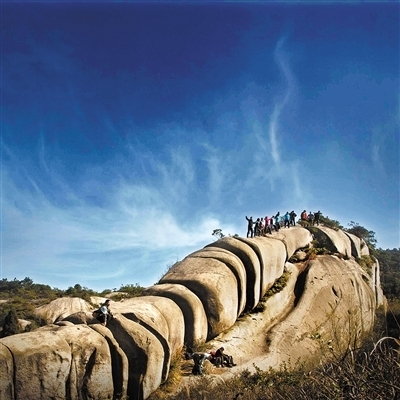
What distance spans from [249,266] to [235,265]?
112cm

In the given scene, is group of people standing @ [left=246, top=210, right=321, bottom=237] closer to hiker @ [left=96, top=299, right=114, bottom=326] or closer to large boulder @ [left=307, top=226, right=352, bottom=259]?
large boulder @ [left=307, top=226, right=352, bottom=259]

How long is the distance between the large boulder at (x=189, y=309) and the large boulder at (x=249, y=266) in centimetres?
331

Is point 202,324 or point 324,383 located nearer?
point 324,383

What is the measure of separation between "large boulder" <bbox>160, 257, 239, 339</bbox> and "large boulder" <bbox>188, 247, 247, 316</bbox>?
252 millimetres

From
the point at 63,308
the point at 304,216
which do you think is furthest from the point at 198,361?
the point at 304,216

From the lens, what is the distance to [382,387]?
4.82 m

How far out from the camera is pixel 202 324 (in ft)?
48.5

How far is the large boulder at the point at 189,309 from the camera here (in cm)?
1433

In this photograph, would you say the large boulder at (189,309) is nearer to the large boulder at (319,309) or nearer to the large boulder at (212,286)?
the large boulder at (212,286)

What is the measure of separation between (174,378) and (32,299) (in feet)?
105

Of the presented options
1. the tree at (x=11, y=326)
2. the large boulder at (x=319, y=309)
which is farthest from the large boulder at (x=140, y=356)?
the tree at (x=11, y=326)

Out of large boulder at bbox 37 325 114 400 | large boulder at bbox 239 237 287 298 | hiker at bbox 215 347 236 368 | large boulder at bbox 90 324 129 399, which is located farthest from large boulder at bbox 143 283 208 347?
large boulder at bbox 239 237 287 298

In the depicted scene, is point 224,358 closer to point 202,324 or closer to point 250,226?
point 202,324

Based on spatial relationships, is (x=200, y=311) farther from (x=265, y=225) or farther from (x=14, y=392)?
(x=265, y=225)
